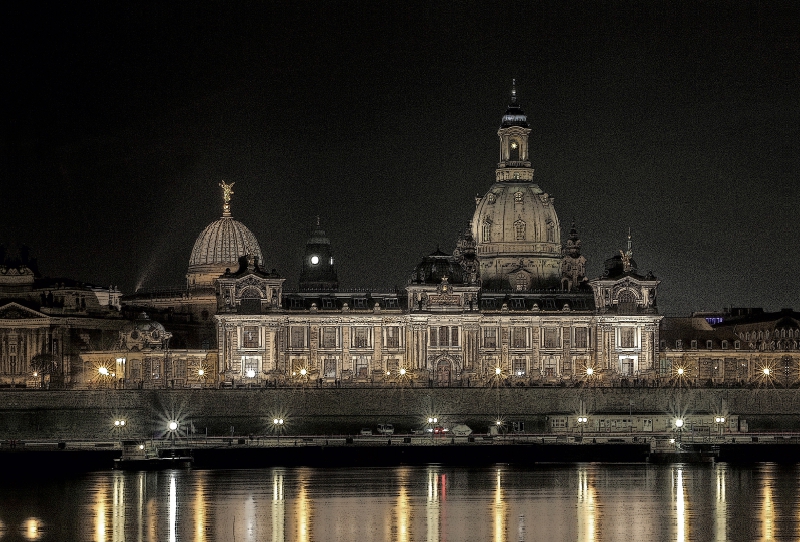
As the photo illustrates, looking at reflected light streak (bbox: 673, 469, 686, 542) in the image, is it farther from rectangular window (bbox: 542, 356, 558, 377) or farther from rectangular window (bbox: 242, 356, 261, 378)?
rectangular window (bbox: 242, 356, 261, 378)

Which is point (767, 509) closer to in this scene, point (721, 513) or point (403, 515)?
point (721, 513)

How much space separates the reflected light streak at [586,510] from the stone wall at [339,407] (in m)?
43.7

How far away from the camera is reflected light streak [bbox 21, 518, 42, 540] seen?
10231 cm

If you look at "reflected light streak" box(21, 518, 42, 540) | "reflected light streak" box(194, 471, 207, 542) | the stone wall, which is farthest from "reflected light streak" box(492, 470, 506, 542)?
the stone wall

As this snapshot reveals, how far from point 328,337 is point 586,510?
275 ft

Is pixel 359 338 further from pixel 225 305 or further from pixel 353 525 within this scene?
pixel 353 525

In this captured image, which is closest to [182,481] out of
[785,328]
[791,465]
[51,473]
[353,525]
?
[51,473]

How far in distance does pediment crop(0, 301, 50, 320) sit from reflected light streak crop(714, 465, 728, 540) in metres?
82.8

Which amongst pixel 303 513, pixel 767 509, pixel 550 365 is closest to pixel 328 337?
pixel 550 365

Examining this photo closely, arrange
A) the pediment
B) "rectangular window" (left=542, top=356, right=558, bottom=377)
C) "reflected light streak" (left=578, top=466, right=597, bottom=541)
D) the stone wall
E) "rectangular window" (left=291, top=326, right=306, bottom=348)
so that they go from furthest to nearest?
"rectangular window" (left=542, top=356, right=558, bottom=377) < the pediment < "rectangular window" (left=291, top=326, right=306, bottom=348) < the stone wall < "reflected light streak" (left=578, top=466, right=597, bottom=541)

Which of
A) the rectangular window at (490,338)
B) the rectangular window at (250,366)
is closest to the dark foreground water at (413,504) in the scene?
the rectangular window at (250,366)

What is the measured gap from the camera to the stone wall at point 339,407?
174m

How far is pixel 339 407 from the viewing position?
586 feet

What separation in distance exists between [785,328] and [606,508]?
89.9 meters
